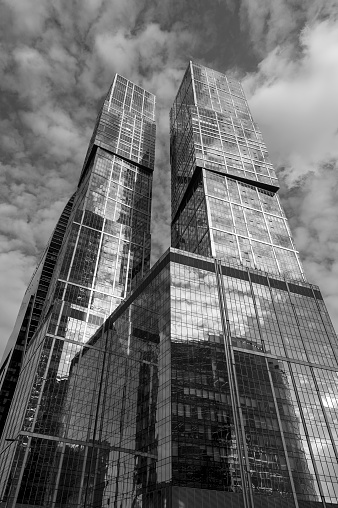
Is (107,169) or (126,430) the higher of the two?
(107,169)

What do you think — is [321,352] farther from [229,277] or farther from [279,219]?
[279,219]

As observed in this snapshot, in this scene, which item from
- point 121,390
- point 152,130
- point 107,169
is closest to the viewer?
point 121,390

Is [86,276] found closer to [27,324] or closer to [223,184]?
[27,324]

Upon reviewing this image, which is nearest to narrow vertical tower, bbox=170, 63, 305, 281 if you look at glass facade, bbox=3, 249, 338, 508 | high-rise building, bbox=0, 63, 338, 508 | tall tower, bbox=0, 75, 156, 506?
high-rise building, bbox=0, 63, 338, 508

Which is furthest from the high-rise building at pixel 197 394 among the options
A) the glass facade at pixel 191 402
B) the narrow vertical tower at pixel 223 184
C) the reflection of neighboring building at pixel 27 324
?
the reflection of neighboring building at pixel 27 324

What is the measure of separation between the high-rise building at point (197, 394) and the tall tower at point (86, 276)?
0.56 m

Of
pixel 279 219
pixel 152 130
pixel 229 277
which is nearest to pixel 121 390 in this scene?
pixel 229 277

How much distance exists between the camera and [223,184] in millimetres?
136125

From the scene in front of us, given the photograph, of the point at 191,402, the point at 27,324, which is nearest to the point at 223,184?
the point at 191,402

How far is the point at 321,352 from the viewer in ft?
301

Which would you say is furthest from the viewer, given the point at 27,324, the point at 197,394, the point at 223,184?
the point at 27,324

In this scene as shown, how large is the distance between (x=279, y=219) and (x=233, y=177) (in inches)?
804

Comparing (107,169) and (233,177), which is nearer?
(233,177)

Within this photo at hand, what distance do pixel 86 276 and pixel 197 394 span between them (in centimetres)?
6540
